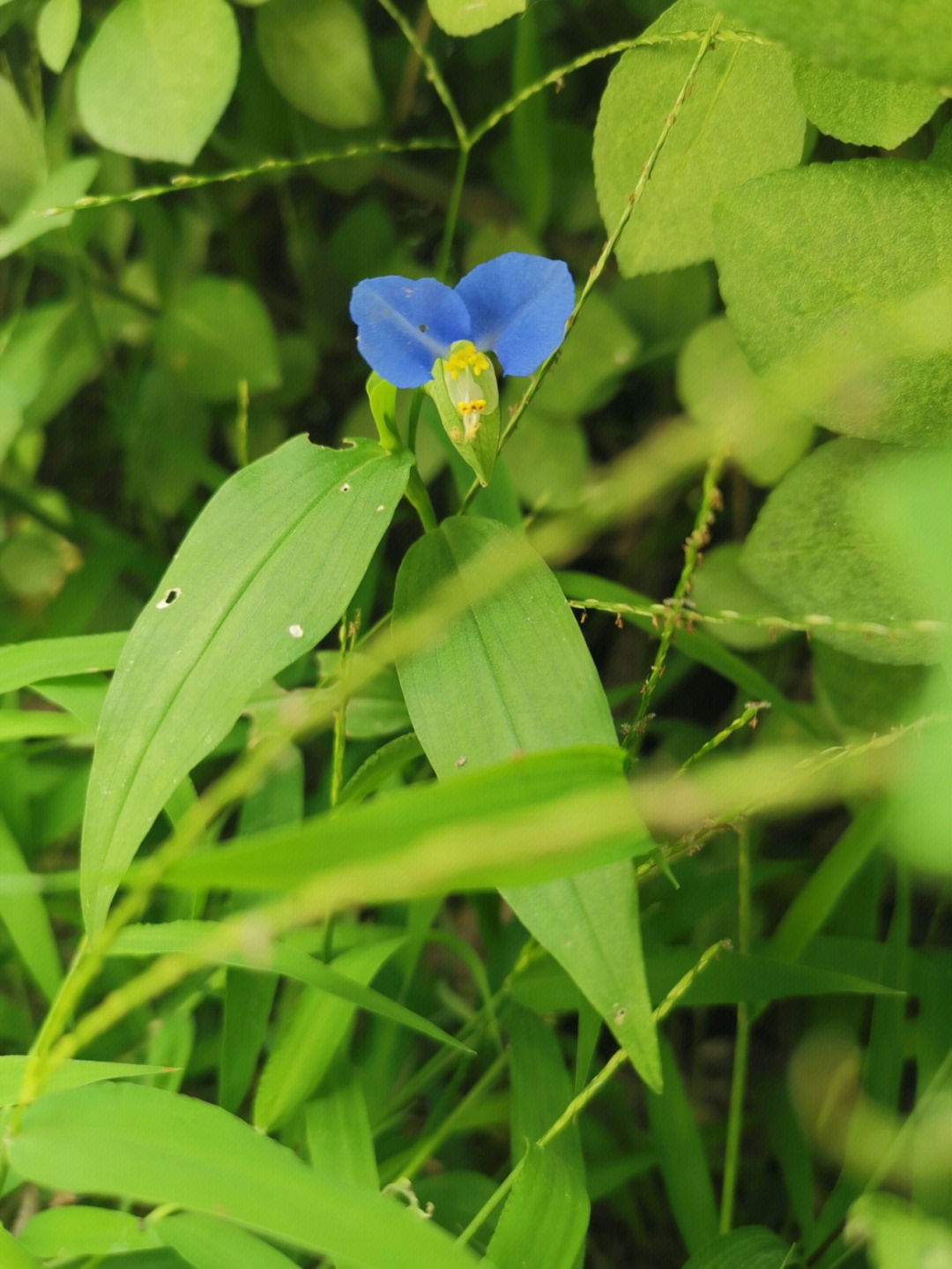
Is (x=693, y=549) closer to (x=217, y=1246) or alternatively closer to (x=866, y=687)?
(x=866, y=687)

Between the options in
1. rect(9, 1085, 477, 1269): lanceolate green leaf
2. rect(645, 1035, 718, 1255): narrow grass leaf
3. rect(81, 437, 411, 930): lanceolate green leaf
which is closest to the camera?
rect(9, 1085, 477, 1269): lanceolate green leaf

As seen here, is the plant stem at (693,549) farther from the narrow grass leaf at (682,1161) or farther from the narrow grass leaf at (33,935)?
the narrow grass leaf at (33,935)

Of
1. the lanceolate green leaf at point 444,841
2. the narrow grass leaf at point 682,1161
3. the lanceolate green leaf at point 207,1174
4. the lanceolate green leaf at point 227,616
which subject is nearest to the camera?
the lanceolate green leaf at point 444,841

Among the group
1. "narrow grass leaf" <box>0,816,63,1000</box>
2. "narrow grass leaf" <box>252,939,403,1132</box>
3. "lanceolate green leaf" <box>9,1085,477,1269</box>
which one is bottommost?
"narrow grass leaf" <box>252,939,403,1132</box>

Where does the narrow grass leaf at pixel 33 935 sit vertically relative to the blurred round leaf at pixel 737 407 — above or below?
below

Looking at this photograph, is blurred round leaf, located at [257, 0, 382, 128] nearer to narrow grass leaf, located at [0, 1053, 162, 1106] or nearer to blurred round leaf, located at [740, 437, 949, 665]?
blurred round leaf, located at [740, 437, 949, 665]

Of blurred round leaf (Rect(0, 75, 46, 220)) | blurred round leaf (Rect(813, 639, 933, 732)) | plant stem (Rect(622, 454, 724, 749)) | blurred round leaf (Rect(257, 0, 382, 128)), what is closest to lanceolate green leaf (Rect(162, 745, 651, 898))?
plant stem (Rect(622, 454, 724, 749))

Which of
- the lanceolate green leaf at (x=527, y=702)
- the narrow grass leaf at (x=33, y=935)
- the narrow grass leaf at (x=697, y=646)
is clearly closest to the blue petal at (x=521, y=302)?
the lanceolate green leaf at (x=527, y=702)
